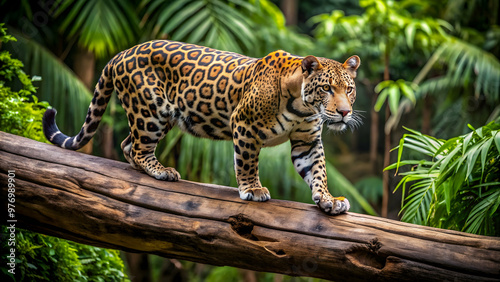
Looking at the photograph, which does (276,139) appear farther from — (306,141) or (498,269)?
(498,269)

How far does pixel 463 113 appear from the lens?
1068cm

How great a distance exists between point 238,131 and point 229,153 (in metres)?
4.33

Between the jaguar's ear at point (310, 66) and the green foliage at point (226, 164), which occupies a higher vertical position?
the jaguar's ear at point (310, 66)

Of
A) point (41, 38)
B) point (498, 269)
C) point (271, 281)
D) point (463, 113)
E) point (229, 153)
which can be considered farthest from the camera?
point (271, 281)

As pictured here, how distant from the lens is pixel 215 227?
4098mm

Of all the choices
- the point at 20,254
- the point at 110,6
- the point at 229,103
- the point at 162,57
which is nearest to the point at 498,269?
the point at 229,103

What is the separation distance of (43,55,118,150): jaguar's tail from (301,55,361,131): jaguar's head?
2.07m

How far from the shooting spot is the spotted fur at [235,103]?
4.13 metres

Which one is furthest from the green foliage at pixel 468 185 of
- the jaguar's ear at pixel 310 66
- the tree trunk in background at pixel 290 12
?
the tree trunk in background at pixel 290 12

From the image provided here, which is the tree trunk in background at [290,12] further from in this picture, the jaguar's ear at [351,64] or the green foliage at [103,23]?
the jaguar's ear at [351,64]

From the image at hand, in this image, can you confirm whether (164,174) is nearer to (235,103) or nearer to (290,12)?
(235,103)

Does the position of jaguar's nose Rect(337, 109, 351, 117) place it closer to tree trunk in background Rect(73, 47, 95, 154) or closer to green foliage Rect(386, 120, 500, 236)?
green foliage Rect(386, 120, 500, 236)

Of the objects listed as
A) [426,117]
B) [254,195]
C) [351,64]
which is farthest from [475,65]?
[254,195]

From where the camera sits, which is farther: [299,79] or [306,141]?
[306,141]
